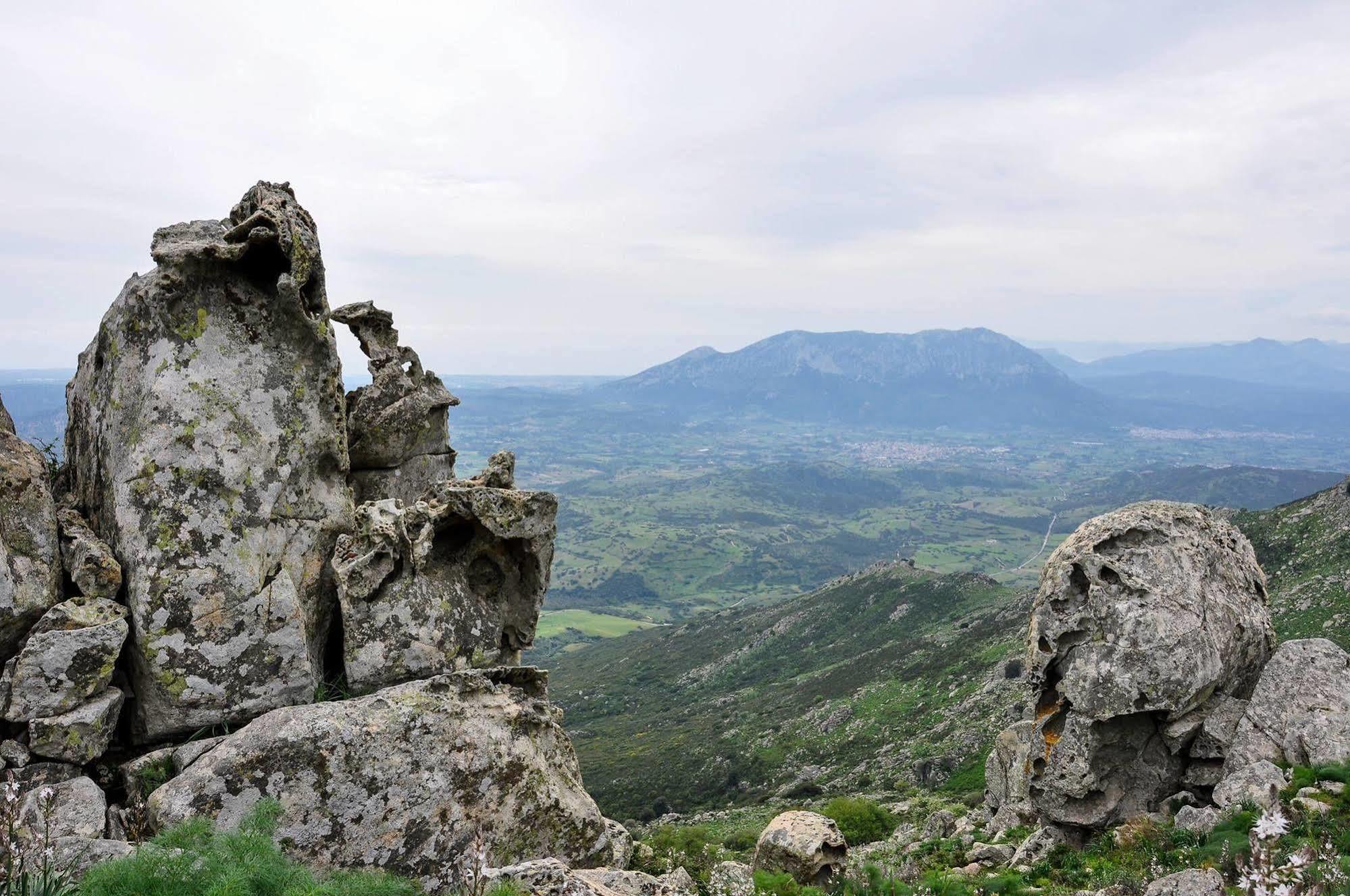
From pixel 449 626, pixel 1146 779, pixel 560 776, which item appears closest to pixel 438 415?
pixel 449 626

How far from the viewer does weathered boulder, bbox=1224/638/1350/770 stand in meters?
18.3

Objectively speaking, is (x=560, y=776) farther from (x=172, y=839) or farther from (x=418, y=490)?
(x=418, y=490)

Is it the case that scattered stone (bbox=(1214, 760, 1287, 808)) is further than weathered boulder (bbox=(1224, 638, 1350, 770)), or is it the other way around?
weathered boulder (bbox=(1224, 638, 1350, 770))

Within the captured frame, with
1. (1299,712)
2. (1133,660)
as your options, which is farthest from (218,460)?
(1299,712)

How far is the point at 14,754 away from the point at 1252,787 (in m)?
26.3

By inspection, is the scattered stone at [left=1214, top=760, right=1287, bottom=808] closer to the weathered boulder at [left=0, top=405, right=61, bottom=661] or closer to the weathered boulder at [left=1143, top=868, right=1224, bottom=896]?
the weathered boulder at [left=1143, top=868, right=1224, bottom=896]

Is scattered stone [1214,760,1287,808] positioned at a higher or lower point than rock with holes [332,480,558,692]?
lower

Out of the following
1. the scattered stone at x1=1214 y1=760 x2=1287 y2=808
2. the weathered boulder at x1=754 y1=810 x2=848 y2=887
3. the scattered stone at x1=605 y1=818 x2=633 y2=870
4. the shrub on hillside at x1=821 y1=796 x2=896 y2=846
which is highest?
the scattered stone at x1=1214 y1=760 x2=1287 y2=808

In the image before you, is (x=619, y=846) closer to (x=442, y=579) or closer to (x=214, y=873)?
(x=442, y=579)

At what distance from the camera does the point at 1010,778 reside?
2664cm

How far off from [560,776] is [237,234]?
14.1 metres

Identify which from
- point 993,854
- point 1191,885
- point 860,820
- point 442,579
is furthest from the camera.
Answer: point 860,820

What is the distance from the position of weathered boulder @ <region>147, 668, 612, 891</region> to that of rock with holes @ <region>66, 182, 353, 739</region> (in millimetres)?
1787

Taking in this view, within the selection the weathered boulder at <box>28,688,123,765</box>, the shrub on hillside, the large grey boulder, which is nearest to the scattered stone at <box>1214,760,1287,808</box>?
the large grey boulder
